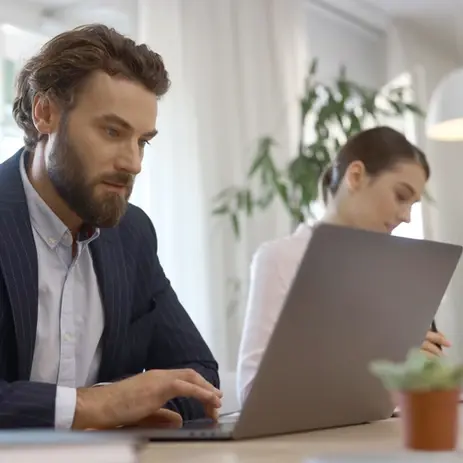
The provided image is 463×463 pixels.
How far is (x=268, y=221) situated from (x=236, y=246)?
0.19m

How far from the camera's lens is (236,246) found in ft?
9.80

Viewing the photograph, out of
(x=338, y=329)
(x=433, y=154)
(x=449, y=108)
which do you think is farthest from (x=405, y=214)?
(x=433, y=154)

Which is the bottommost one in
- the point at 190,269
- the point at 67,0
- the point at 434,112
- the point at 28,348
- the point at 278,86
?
the point at 28,348

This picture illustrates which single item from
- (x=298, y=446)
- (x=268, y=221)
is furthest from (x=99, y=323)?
(x=268, y=221)

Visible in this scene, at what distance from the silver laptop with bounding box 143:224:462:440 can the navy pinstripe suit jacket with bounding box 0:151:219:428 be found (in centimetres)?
29

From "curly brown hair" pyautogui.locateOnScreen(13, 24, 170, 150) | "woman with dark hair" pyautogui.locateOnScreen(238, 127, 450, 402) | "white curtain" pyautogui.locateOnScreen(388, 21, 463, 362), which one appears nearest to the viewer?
"curly brown hair" pyautogui.locateOnScreen(13, 24, 170, 150)

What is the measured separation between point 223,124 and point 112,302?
1.70 m

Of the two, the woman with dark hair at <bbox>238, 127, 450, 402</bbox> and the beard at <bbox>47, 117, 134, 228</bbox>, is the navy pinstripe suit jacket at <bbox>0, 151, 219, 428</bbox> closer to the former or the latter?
the beard at <bbox>47, 117, 134, 228</bbox>

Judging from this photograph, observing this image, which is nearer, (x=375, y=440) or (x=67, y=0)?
(x=375, y=440)

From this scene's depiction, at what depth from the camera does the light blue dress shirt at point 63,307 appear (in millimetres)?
1363

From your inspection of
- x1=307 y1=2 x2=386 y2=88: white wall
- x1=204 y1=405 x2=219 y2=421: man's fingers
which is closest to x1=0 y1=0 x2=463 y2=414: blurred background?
x1=307 y1=2 x2=386 y2=88: white wall

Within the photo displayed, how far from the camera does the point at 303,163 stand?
2.92m

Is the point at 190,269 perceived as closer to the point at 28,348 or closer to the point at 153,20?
the point at 153,20

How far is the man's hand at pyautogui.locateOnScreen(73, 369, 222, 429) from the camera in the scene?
111 centimetres
